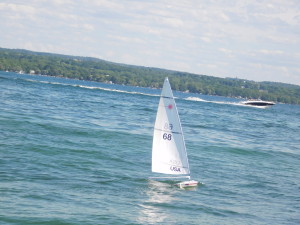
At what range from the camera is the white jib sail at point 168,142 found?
2611cm

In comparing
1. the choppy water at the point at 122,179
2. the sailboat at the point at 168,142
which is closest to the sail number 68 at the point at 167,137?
the sailboat at the point at 168,142

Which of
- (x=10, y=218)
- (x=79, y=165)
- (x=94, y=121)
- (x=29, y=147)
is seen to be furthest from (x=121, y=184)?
(x=94, y=121)

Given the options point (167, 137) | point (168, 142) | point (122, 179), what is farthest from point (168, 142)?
point (122, 179)

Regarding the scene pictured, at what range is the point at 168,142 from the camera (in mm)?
27016

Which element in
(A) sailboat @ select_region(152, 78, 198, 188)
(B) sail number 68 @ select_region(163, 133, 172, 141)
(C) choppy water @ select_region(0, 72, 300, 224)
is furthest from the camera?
(B) sail number 68 @ select_region(163, 133, 172, 141)

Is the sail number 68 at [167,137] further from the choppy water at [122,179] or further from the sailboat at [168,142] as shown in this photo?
the choppy water at [122,179]

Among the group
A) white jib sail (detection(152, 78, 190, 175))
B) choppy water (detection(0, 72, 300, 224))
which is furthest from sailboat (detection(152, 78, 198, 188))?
choppy water (detection(0, 72, 300, 224))

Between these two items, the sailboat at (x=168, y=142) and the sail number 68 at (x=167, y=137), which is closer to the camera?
the sailboat at (x=168, y=142)

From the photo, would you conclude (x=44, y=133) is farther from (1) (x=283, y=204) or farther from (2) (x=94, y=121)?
(1) (x=283, y=204)

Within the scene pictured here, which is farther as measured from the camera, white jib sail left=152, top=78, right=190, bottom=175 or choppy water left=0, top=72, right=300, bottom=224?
white jib sail left=152, top=78, right=190, bottom=175

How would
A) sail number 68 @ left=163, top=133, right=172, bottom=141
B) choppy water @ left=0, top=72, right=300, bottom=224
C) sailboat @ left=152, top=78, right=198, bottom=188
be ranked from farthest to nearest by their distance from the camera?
sail number 68 @ left=163, top=133, right=172, bottom=141 → sailboat @ left=152, top=78, right=198, bottom=188 → choppy water @ left=0, top=72, right=300, bottom=224

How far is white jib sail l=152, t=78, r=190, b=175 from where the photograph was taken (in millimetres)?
26109

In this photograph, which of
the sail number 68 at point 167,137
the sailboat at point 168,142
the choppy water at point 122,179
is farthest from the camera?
the sail number 68 at point 167,137

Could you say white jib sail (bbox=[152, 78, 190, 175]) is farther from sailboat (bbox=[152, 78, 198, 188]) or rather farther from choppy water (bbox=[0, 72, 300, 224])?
choppy water (bbox=[0, 72, 300, 224])
